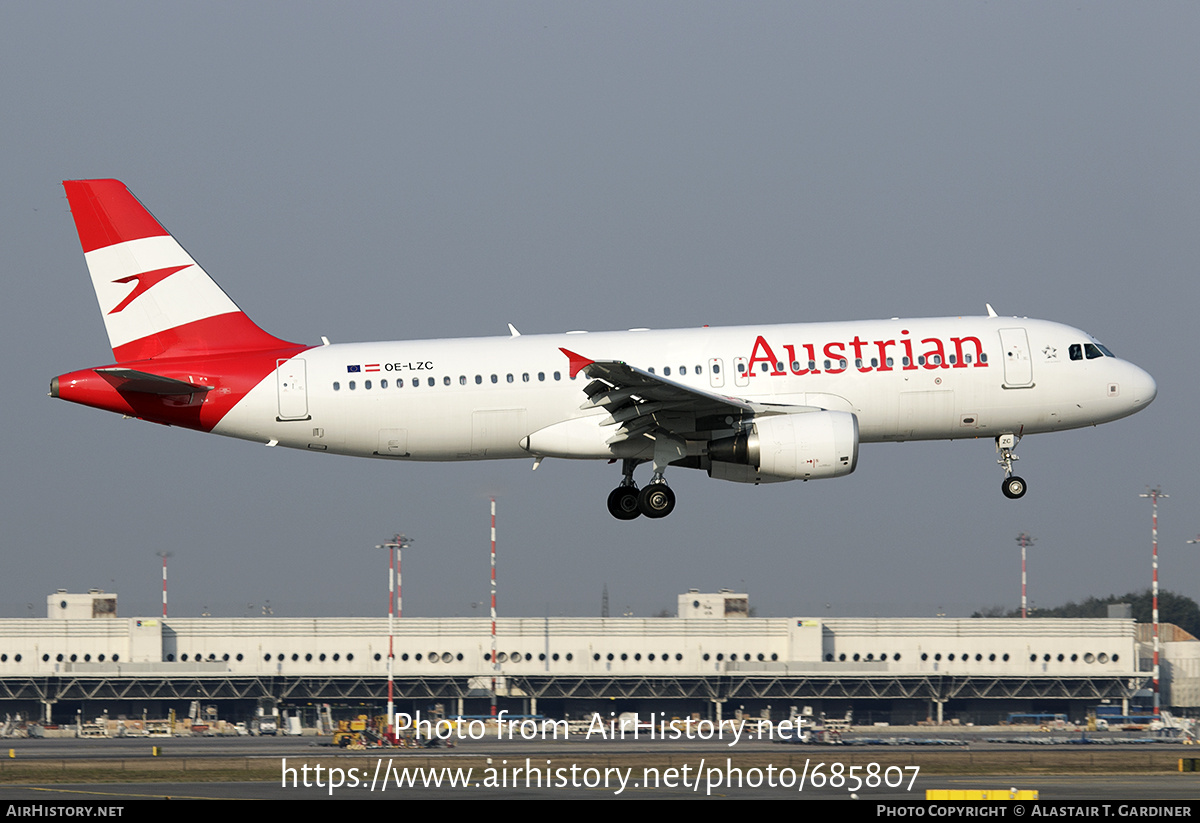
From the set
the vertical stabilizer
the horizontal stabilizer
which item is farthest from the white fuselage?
the vertical stabilizer

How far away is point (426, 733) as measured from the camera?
72.2 m

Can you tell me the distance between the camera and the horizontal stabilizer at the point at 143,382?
39625 mm

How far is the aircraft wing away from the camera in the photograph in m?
38.1

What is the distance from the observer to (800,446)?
3912 centimetres

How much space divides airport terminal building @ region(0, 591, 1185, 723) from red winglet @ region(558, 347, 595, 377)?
6202 centimetres

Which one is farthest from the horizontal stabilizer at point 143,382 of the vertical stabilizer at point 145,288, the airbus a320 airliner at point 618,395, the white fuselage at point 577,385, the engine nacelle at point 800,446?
the engine nacelle at point 800,446

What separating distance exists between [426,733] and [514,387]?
36.4 m

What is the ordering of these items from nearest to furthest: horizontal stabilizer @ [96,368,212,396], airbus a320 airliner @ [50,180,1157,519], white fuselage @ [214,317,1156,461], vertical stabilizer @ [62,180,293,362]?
horizontal stabilizer @ [96,368,212,396]
airbus a320 airliner @ [50,180,1157,519]
white fuselage @ [214,317,1156,461]
vertical stabilizer @ [62,180,293,362]

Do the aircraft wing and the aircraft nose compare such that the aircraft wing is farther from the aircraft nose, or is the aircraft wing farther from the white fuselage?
the aircraft nose

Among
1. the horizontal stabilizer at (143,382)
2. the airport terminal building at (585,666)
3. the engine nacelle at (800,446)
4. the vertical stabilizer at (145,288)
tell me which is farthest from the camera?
the airport terminal building at (585,666)

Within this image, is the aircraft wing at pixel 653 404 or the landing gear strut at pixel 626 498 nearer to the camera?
the aircraft wing at pixel 653 404

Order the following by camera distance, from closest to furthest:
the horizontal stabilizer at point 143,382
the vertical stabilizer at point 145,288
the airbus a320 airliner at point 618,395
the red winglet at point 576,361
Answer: the red winglet at point 576,361
the horizontal stabilizer at point 143,382
the airbus a320 airliner at point 618,395
the vertical stabilizer at point 145,288

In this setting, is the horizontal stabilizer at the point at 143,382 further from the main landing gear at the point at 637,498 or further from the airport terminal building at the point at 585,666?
the airport terminal building at the point at 585,666

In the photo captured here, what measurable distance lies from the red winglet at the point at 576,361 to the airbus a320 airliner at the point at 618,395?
104mm
